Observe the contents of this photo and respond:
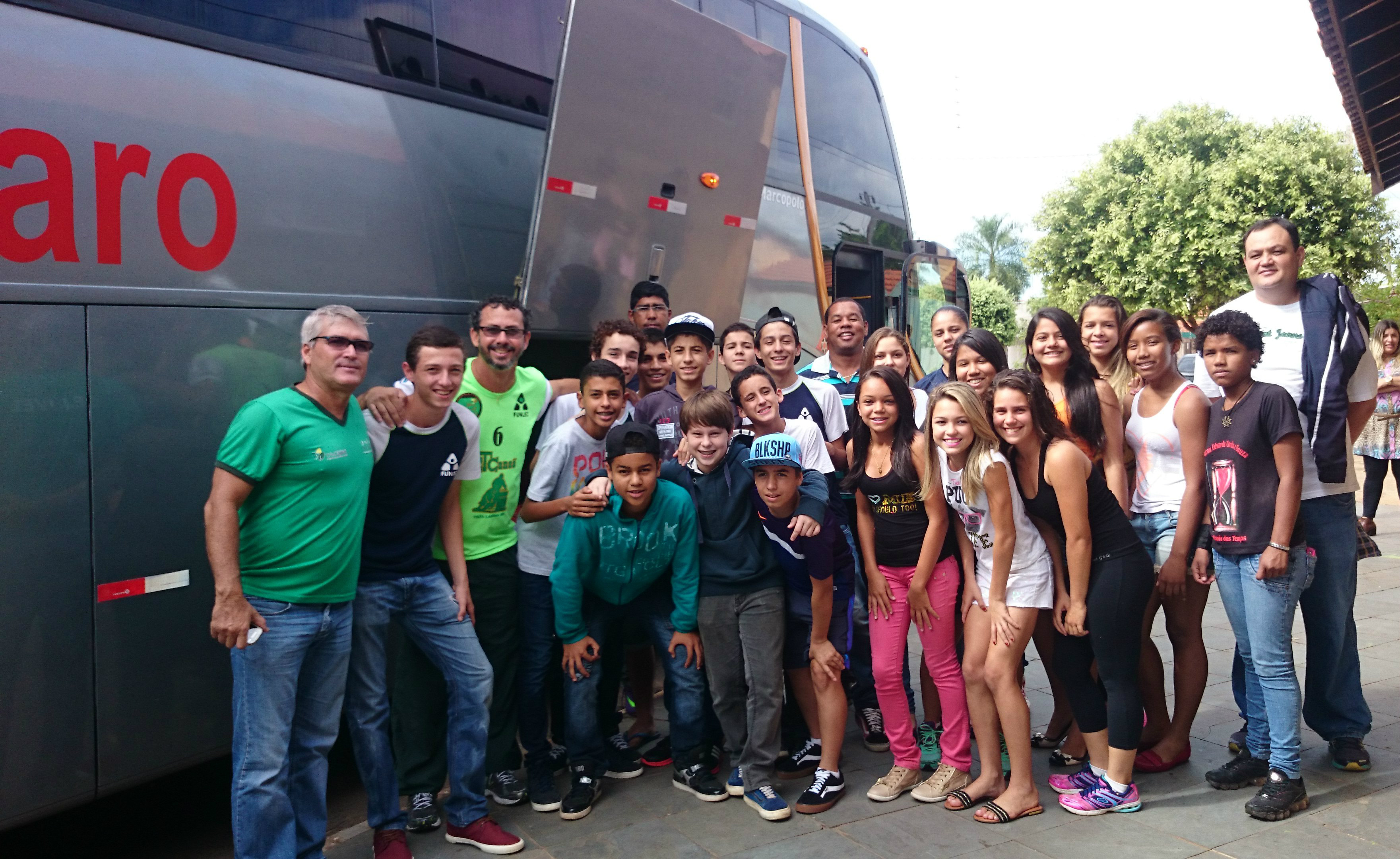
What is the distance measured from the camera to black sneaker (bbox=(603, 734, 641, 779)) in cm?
420

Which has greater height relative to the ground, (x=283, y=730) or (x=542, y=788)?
(x=283, y=730)

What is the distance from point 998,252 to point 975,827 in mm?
58115

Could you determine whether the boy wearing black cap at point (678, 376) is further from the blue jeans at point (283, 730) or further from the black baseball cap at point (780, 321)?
the blue jeans at point (283, 730)

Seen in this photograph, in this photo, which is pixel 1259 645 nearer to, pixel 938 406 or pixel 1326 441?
pixel 1326 441

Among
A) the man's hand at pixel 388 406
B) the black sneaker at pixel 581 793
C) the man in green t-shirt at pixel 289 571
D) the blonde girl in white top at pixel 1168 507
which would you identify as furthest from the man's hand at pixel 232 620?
the blonde girl in white top at pixel 1168 507

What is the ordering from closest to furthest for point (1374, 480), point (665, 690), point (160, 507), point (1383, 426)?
point (160, 507) → point (665, 690) → point (1383, 426) → point (1374, 480)

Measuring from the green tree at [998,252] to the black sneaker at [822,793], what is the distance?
2225 inches

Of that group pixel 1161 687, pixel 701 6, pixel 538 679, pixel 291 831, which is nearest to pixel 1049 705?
pixel 1161 687

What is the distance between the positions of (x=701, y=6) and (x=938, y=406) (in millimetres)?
3463

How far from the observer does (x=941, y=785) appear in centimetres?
383

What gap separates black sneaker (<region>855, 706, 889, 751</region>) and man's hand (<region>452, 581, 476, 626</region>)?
1.95 meters

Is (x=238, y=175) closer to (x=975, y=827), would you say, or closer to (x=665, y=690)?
(x=665, y=690)

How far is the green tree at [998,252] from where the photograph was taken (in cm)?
5738

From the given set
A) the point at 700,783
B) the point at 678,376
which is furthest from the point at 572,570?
the point at 678,376
